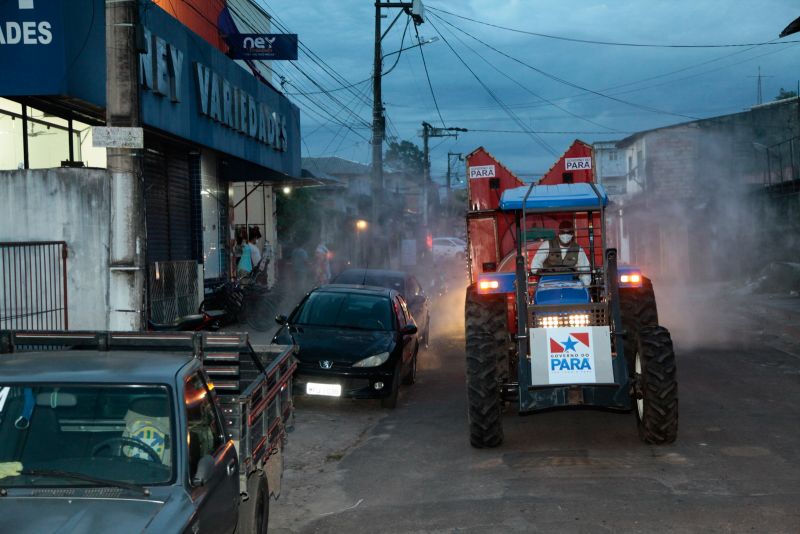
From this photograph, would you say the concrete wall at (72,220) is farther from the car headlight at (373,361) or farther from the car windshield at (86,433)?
the car windshield at (86,433)

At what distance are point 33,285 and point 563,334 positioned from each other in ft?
26.2

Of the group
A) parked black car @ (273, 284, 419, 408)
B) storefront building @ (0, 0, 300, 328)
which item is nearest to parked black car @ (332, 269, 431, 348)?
parked black car @ (273, 284, 419, 408)

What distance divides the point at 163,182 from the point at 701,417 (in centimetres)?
1311

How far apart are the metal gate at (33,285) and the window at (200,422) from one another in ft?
25.1

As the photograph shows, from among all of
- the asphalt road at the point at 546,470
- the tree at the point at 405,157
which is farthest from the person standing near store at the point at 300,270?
the tree at the point at 405,157

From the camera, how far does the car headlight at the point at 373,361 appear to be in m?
11.9

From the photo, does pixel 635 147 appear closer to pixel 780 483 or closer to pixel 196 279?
pixel 196 279

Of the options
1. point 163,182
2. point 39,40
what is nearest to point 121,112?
point 39,40

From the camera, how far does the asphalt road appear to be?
22.8ft

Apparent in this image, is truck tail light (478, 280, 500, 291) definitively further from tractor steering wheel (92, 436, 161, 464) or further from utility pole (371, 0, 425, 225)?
utility pole (371, 0, 425, 225)

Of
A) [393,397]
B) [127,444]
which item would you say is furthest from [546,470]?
[127,444]

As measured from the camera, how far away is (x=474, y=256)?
14820 mm

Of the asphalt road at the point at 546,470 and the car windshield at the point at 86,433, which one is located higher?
the car windshield at the point at 86,433

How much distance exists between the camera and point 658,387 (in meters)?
8.91
